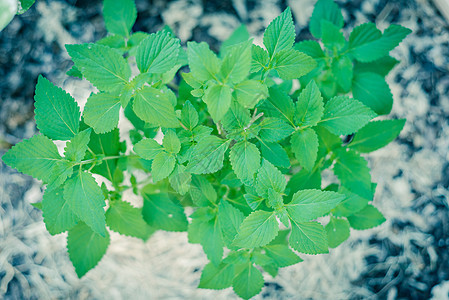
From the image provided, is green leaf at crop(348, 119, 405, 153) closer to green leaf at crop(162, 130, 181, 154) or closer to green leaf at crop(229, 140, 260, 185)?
green leaf at crop(229, 140, 260, 185)

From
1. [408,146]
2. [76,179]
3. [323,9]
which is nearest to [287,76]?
[323,9]

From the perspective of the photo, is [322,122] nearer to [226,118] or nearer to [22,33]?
[226,118]

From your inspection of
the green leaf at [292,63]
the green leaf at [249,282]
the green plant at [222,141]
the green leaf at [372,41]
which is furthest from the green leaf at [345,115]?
the green leaf at [249,282]

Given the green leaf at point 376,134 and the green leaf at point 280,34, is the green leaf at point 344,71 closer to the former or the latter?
the green leaf at point 376,134

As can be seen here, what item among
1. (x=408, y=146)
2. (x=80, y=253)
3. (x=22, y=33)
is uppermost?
(x=22, y=33)

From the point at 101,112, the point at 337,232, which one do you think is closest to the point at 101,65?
the point at 101,112

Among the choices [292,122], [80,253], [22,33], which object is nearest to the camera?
[292,122]

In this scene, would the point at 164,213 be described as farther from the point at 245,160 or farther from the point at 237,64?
the point at 237,64
